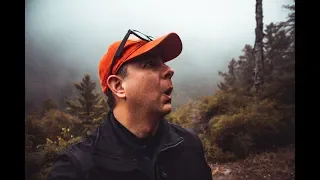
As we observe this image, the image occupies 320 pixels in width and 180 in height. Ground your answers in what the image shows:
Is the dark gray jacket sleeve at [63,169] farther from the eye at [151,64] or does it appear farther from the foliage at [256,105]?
the foliage at [256,105]

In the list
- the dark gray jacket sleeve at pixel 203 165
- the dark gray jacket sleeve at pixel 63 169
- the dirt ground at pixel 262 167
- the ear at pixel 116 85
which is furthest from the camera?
the dirt ground at pixel 262 167

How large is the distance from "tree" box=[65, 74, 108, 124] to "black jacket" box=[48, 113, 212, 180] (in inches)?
6.3

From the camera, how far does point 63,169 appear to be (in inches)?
89.3

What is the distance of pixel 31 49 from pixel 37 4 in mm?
355

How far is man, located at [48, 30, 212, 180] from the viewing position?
2.25 meters

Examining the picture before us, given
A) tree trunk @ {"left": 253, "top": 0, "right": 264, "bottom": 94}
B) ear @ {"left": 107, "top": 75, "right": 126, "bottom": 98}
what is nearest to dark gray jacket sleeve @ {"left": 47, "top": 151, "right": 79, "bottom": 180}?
Answer: ear @ {"left": 107, "top": 75, "right": 126, "bottom": 98}

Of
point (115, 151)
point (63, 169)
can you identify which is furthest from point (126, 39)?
point (63, 169)

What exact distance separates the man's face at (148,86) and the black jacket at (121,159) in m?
0.14

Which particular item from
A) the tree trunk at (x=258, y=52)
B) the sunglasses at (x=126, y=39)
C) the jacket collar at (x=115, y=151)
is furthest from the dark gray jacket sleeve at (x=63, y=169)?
the tree trunk at (x=258, y=52)

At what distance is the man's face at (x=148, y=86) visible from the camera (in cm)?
232

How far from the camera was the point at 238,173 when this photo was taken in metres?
2.58

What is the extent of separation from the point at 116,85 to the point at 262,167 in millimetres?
1250
